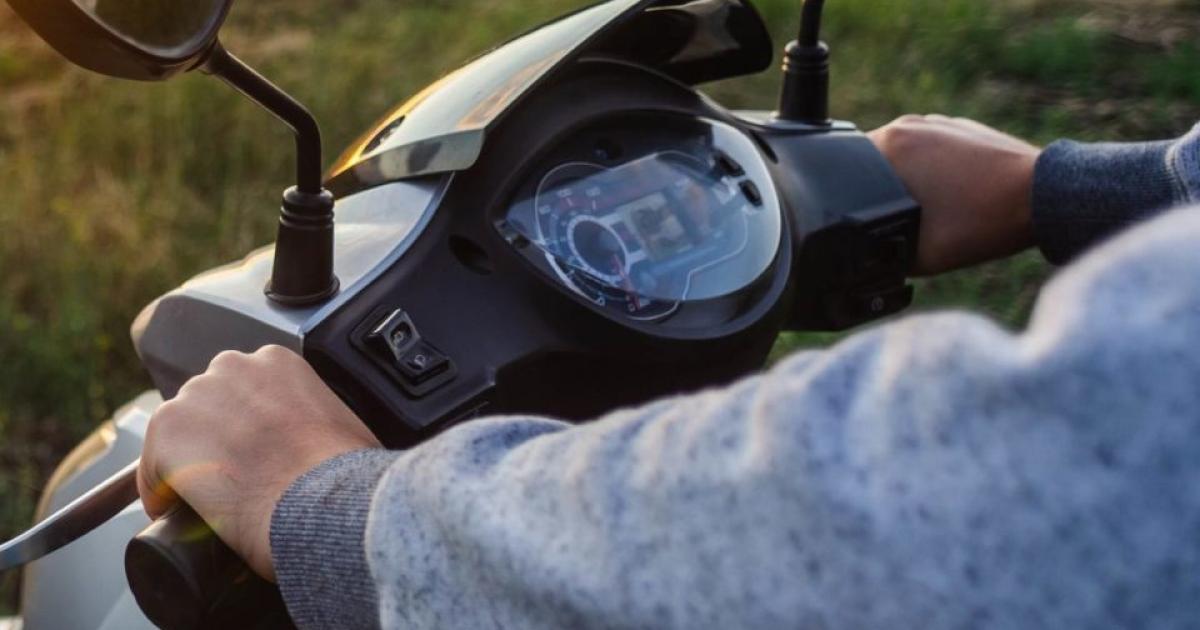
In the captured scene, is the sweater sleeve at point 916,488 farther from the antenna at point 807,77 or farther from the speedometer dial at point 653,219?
the antenna at point 807,77

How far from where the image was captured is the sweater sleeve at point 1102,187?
1184 mm

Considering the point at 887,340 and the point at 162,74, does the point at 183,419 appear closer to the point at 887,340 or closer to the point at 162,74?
the point at 162,74

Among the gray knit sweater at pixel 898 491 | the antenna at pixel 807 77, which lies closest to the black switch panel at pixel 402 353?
the gray knit sweater at pixel 898 491

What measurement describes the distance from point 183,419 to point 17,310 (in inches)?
88.9

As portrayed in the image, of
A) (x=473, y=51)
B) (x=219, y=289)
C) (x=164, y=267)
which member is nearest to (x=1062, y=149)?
(x=219, y=289)

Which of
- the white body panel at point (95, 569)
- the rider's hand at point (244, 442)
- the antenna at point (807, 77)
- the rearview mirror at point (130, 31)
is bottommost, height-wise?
the white body panel at point (95, 569)

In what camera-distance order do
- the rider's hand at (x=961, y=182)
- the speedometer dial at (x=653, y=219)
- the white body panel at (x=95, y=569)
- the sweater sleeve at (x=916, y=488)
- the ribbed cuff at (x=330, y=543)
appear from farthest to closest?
the rider's hand at (x=961, y=182), the white body panel at (x=95, y=569), the speedometer dial at (x=653, y=219), the ribbed cuff at (x=330, y=543), the sweater sleeve at (x=916, y=488)

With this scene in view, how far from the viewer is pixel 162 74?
Answer: 0.86 meters

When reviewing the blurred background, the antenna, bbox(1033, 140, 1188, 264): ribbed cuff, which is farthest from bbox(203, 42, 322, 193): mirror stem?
the blurred background

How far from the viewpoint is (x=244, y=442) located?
0.88 meters

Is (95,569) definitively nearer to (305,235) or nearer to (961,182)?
(305,235)

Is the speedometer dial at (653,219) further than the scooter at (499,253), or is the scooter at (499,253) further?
the speedometer dial at (653,219)

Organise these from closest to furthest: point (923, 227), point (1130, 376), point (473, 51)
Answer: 1. point (1130, 376)
2. point (923, 227)
3. point (473, 51)

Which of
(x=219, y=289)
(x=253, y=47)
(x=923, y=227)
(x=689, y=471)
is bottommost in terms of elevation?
(x=253, y=47)
